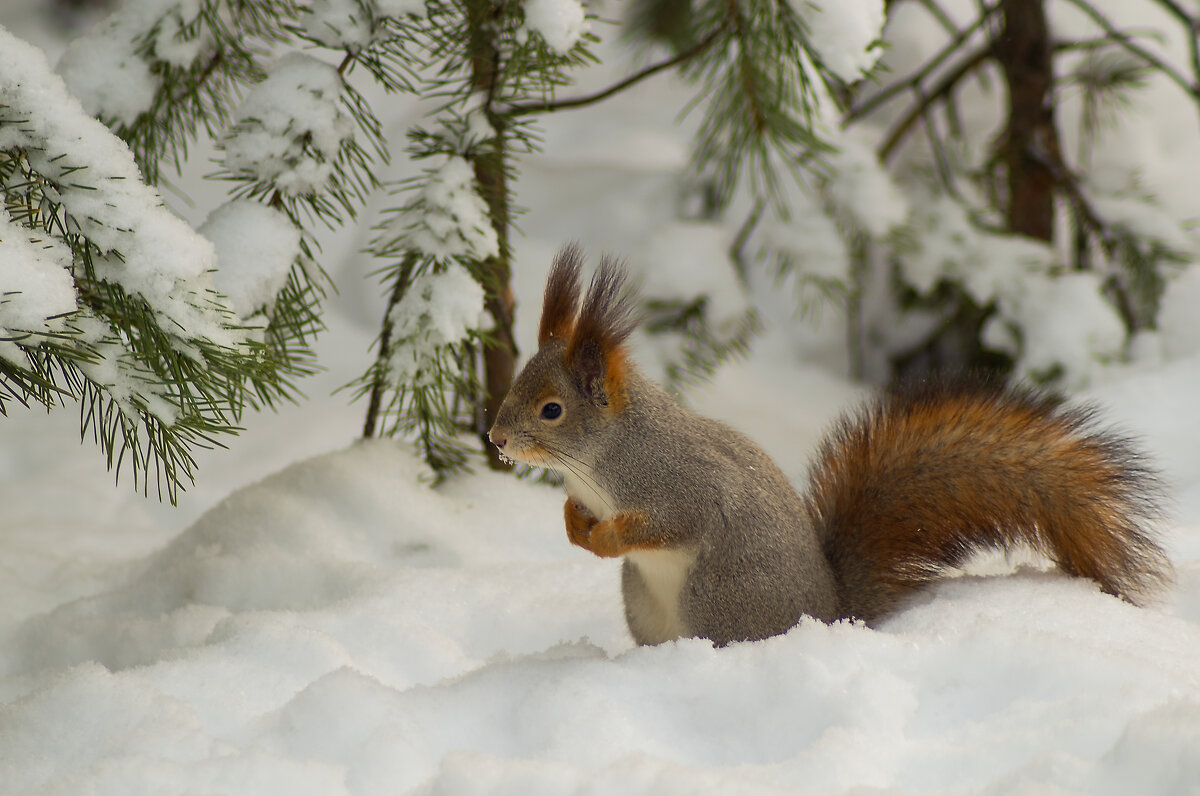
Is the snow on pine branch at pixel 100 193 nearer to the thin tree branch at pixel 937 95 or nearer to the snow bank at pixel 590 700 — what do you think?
the snow bank at pixel 590 700

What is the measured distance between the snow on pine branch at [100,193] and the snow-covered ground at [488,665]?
→ 330mm

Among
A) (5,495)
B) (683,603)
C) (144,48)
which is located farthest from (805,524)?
(5,495)

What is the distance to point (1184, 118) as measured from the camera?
9.26 feet

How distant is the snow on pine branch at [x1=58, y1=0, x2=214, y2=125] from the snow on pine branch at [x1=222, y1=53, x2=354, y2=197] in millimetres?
109

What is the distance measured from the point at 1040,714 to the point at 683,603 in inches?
14.2

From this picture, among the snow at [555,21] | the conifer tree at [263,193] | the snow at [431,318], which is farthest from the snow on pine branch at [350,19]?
the snow at [431,318]

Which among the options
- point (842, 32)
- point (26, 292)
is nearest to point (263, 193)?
point (26, 292)

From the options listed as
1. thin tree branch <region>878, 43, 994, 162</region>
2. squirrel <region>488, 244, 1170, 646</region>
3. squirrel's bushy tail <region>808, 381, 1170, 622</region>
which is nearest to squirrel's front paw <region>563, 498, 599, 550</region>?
squirrel <region>488, 244, 1170, 646</region>

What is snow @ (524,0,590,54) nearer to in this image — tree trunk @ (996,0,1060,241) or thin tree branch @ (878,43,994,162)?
thin tree branch @ (878,43,994,162)

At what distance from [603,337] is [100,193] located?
0.45m

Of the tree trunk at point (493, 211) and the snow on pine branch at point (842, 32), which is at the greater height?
the snow on pine branch at point (842, 32)

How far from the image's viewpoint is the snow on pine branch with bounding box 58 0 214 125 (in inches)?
47.3

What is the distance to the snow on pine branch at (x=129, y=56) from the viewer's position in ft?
3.94

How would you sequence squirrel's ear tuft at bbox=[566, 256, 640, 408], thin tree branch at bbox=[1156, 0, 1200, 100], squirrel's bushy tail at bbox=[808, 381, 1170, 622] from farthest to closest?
thin tree branch at bbox=[1156, 0, 1200, 100] → squirrel's bushy tail at bbox=[808, 381, 1170, 622] → squirrel's ear tuft at bbox=[566, 256, 640, 408]
